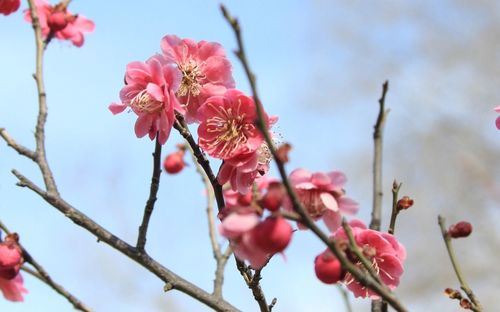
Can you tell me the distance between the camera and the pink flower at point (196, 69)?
1.81 meters

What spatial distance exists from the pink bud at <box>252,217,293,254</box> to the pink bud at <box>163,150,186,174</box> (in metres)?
3.59

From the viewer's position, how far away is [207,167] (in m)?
1.68

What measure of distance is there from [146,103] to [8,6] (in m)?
1.17

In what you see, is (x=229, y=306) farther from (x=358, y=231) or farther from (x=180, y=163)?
(x=180, y=163)

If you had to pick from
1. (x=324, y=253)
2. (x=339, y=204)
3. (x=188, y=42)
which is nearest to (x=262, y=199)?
(x=324, y=253)

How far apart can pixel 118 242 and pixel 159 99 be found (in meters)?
0.37

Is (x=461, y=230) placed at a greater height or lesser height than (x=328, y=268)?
greater

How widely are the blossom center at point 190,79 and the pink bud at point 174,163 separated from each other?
2.81 metres

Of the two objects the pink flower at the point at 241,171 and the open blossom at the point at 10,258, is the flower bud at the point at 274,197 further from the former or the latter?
the open blossom at the point at 10,258

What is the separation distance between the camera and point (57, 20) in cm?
281

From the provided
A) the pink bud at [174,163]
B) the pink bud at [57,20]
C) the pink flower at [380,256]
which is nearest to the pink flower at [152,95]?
the pink flower at [380,256]

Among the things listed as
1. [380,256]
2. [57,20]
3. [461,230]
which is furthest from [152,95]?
[57,20]

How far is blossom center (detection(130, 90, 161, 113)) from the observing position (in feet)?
5.63

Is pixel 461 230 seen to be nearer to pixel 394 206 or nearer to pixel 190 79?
pixel 394 206
